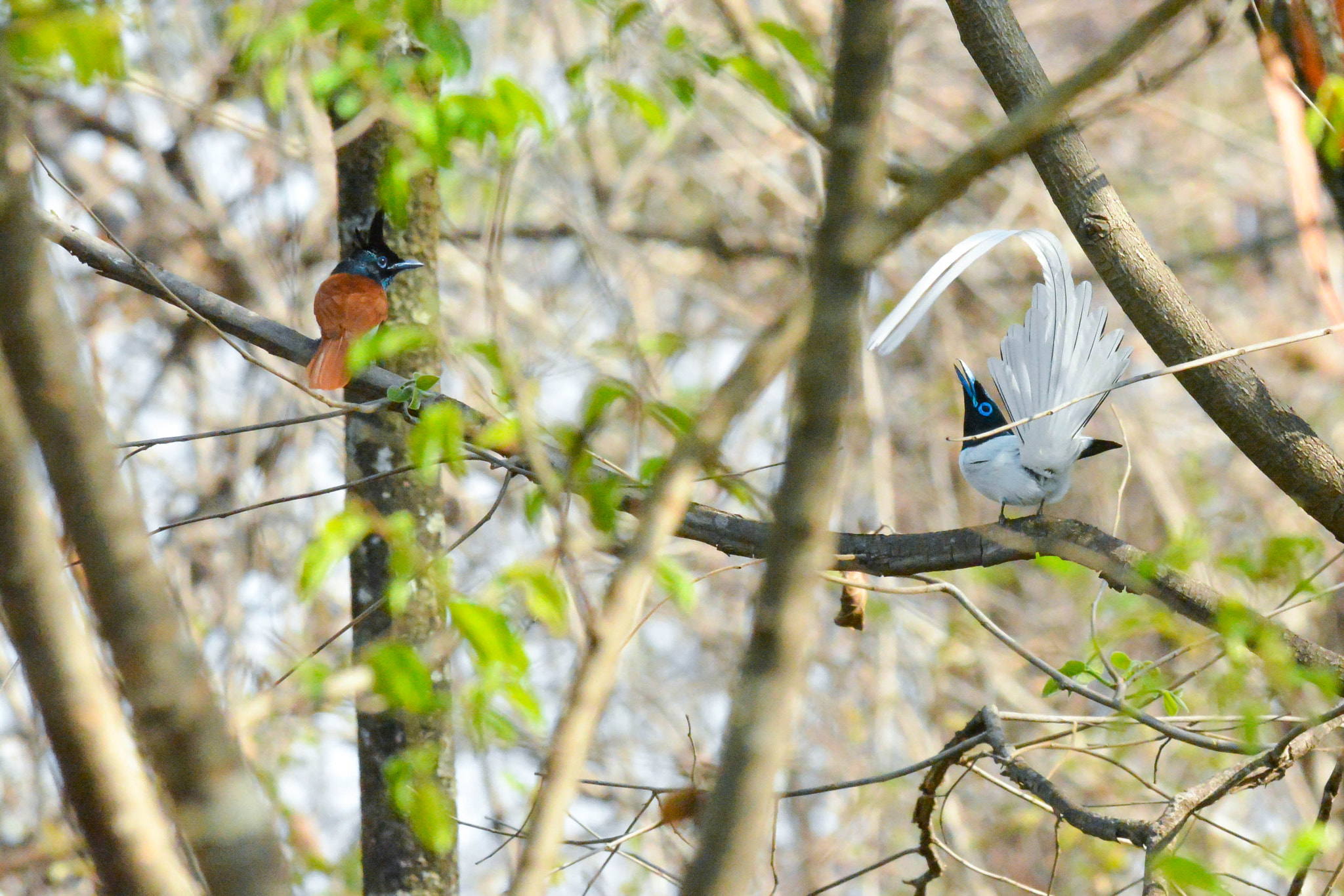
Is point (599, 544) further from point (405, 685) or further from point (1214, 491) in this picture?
point (1214, 491)

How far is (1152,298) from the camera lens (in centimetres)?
223

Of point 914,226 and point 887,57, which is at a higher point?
point 887,57

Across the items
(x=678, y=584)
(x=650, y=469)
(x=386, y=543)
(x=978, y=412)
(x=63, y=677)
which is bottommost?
(x=63, y=677)

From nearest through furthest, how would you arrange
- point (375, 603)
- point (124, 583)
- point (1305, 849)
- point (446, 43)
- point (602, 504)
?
point (124, 583) < point (602, 504) < point (1305, 849) < point (375, 603) < point (446, 43)

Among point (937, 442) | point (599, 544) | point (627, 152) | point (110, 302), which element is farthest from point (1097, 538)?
point (627, 152)

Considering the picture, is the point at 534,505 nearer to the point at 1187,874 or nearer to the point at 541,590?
the point at 541,590

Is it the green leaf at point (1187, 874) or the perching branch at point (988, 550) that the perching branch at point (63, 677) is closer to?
the perching branch at point (988, 550)

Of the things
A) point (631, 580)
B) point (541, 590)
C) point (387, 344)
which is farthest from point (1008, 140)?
point (387, 344)

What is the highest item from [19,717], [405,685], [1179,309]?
[19,717]

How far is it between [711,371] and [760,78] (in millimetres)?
4701

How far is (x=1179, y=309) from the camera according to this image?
7.30 ft

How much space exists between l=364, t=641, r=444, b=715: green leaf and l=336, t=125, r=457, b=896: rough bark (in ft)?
3.00

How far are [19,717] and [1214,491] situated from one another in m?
5.78

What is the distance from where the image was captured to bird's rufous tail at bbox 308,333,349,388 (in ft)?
8.34
